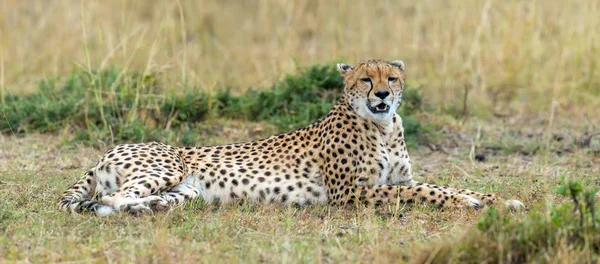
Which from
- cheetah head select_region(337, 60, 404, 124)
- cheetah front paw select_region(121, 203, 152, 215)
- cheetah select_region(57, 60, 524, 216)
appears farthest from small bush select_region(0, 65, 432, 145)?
cheetah front paw select_region(121, 203, 152, 215)

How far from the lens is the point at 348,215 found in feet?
17.0

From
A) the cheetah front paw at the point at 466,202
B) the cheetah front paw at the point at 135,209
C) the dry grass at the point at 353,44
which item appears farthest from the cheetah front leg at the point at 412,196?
the dry grass at the point at 353,44

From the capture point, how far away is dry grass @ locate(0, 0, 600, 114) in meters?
8.98

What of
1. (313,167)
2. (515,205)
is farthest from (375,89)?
(515,205)

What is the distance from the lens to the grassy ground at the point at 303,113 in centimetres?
428

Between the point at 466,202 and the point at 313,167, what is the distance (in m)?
0.94

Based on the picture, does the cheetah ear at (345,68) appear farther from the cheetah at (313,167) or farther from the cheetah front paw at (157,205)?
the cheetah front paw at (157,205)

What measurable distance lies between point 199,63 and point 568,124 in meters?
4.15

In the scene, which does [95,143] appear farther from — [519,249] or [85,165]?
[519,249]

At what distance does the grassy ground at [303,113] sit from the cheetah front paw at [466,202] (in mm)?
129

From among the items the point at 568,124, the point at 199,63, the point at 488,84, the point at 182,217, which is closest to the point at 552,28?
the point at 488,84

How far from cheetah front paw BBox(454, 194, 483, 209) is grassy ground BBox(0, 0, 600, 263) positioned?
0.42 feet

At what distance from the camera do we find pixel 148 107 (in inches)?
295

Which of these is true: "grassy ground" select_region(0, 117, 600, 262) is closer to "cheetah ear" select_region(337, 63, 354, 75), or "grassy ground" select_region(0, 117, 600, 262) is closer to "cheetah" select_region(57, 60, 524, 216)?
"cheetah" select_region(57, 60, 524, 216)
